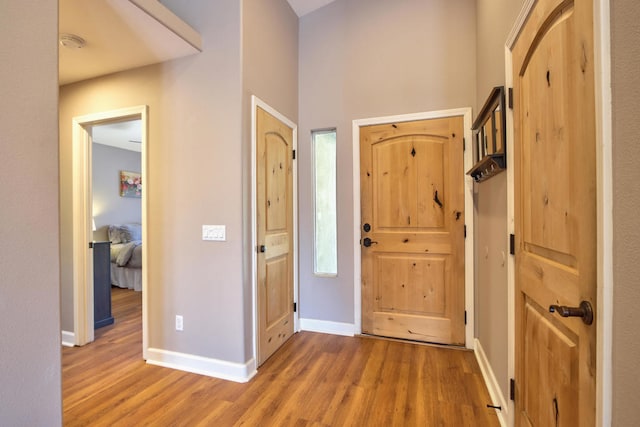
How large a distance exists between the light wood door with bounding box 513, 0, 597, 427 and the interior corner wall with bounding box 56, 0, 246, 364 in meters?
1.72

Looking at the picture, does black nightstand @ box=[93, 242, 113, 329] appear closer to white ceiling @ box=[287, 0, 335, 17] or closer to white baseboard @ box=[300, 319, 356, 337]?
white baseboard @ box=[300, 319, 356, 337]

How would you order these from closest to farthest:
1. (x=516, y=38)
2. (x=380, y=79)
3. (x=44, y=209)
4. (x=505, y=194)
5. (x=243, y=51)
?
(x=44, y=209) → (x=516, y=38) → (x=505, y=194) → (x=243, y=51) → (x=380, y=79)

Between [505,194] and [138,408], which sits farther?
[138,408]

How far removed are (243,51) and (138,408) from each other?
8.23 feet

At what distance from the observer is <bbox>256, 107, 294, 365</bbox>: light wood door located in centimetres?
236

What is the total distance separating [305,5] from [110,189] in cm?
532

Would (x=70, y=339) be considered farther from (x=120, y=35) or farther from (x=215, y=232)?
(x=120, y=35)

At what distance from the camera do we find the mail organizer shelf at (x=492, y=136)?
159 cm

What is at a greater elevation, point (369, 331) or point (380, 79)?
point (380, 79)

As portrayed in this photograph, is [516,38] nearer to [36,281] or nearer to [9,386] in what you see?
[36,281]

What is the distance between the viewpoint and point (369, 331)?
2.87 metres

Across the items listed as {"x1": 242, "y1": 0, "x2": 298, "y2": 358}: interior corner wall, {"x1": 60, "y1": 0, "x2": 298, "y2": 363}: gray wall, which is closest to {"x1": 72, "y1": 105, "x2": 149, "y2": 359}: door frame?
{"x1": 60, "y1": 0, "x2": 298, "y2": 363}: gray wall

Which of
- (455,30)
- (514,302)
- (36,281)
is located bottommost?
(514,302)

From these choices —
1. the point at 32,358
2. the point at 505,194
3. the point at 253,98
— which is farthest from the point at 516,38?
the point at 32,358
